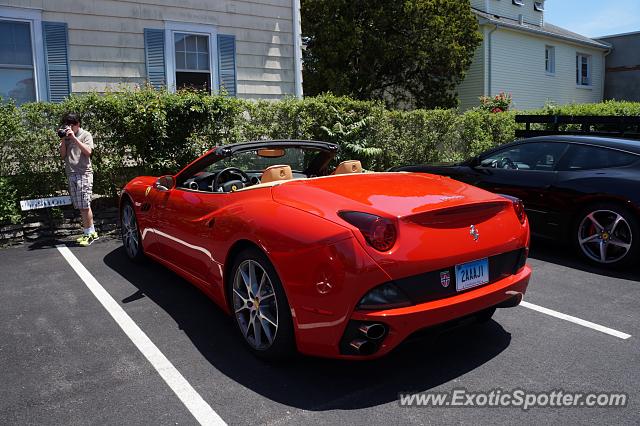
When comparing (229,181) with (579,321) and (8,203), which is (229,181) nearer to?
(579,321)

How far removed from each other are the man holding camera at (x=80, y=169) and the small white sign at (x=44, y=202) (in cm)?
27

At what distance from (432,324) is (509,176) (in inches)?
165

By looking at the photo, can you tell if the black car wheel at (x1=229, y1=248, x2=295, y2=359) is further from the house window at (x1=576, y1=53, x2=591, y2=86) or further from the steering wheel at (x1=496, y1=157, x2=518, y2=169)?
the house window at (x1=576, y1=53, x2=591, y2=86)

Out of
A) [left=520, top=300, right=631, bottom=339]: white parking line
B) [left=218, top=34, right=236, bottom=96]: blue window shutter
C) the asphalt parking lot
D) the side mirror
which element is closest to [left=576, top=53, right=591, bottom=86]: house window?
[left=218, top=34, right=236, bottom=96]: blue window shutter

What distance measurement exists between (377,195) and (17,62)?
8.53m

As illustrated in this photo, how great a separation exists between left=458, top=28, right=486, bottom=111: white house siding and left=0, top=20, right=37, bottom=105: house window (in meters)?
16.9

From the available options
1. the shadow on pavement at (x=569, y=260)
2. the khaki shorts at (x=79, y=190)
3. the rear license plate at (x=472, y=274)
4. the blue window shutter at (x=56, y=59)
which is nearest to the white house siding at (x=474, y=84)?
the shadow on pavement at (x=569, y=260)

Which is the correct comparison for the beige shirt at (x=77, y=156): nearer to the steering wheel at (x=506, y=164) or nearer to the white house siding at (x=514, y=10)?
the steering wheel at (x=506, y=164)

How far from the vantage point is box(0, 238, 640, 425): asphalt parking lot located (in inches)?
114

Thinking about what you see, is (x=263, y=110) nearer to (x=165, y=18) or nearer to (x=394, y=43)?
(x=165, y=18)

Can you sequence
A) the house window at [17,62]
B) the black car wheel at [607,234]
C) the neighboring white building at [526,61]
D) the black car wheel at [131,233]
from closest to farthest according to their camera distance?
the black car wheel at [607,234] < the black car wheel at [131,233] < the house window at [17,62] < the neighboring white building at [526,61]

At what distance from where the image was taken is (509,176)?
6688 mm

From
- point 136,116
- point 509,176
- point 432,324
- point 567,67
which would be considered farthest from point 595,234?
point 567,67

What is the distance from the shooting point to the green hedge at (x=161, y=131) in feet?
23.2
